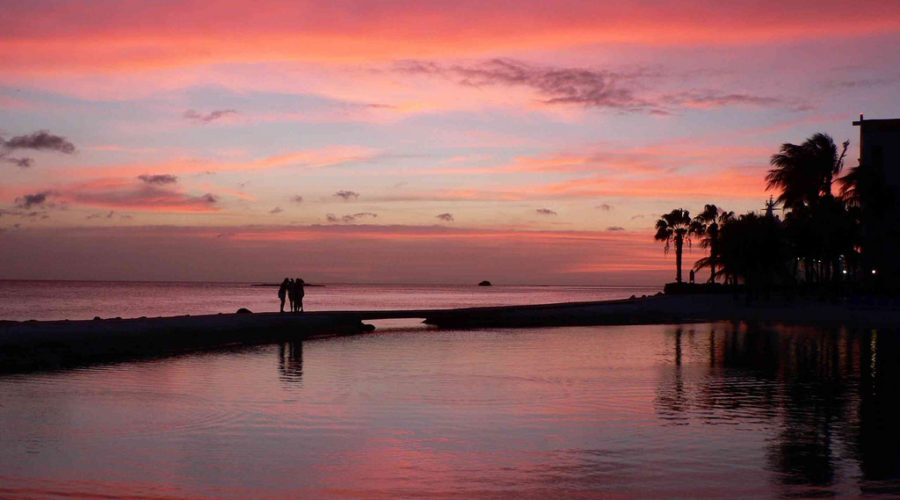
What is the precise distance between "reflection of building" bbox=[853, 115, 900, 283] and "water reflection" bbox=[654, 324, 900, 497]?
32.8m

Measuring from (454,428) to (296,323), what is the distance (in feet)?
77.7

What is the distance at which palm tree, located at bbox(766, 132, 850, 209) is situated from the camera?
2516 inches

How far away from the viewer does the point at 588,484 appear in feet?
31.4

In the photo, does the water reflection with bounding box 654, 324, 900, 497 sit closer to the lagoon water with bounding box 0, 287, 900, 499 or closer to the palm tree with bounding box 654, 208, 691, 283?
the lagoon water with bounding box 0, 287, 900, 499

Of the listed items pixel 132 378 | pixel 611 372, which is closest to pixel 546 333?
pixel 611 372

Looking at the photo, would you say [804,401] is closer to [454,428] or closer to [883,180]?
[454,428]

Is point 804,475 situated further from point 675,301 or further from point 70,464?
point 675,301

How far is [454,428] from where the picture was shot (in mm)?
13180

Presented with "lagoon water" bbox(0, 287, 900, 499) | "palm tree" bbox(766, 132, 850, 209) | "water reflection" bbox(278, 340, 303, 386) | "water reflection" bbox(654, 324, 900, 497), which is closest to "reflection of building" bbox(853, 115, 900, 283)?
"palm tree" bbox(766, 132, 850, 209)

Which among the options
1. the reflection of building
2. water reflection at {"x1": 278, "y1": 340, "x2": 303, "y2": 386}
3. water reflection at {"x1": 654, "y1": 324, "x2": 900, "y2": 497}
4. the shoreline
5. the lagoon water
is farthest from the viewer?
the reflection of building

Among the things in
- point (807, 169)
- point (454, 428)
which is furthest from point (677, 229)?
point (454, 428)

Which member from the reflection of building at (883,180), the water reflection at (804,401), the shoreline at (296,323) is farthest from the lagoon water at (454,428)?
the reflection of building at (883,180)

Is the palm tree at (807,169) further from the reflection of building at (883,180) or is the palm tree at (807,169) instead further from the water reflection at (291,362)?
the water reflection at (291,362)

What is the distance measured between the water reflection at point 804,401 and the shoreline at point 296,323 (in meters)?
14.2
